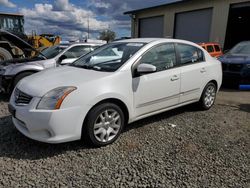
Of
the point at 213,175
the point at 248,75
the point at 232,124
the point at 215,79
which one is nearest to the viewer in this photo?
the point at 213,175

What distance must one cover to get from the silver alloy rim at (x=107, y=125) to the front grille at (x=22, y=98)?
95 cm

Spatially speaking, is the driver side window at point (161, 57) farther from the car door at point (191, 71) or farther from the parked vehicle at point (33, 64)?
the parked vehicle at point (33, 64)

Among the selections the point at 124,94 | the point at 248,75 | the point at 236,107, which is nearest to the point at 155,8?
the point at 248,75

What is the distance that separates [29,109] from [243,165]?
9.26 ft

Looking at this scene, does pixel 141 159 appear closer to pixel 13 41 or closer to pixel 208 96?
pixel 208 96

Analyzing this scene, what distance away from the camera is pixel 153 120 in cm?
433

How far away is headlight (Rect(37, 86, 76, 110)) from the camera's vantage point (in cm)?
282

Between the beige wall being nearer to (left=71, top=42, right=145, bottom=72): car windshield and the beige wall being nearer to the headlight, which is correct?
(left=71, top=42, right=145, bottom=72): car windshield

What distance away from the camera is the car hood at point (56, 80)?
9.84 ft

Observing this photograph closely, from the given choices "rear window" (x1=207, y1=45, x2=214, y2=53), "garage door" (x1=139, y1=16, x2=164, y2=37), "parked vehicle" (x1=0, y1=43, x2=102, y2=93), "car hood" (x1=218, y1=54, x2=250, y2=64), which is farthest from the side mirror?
"garage door" (x1=139, y1=16, x2=164, y2=37)

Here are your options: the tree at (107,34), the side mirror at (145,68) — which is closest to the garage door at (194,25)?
the side mirror at (145,68)

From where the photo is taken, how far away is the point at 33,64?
229 inches

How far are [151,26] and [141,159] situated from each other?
1826cm

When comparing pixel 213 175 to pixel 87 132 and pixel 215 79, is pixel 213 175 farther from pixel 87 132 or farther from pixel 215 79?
pixel 215 79
